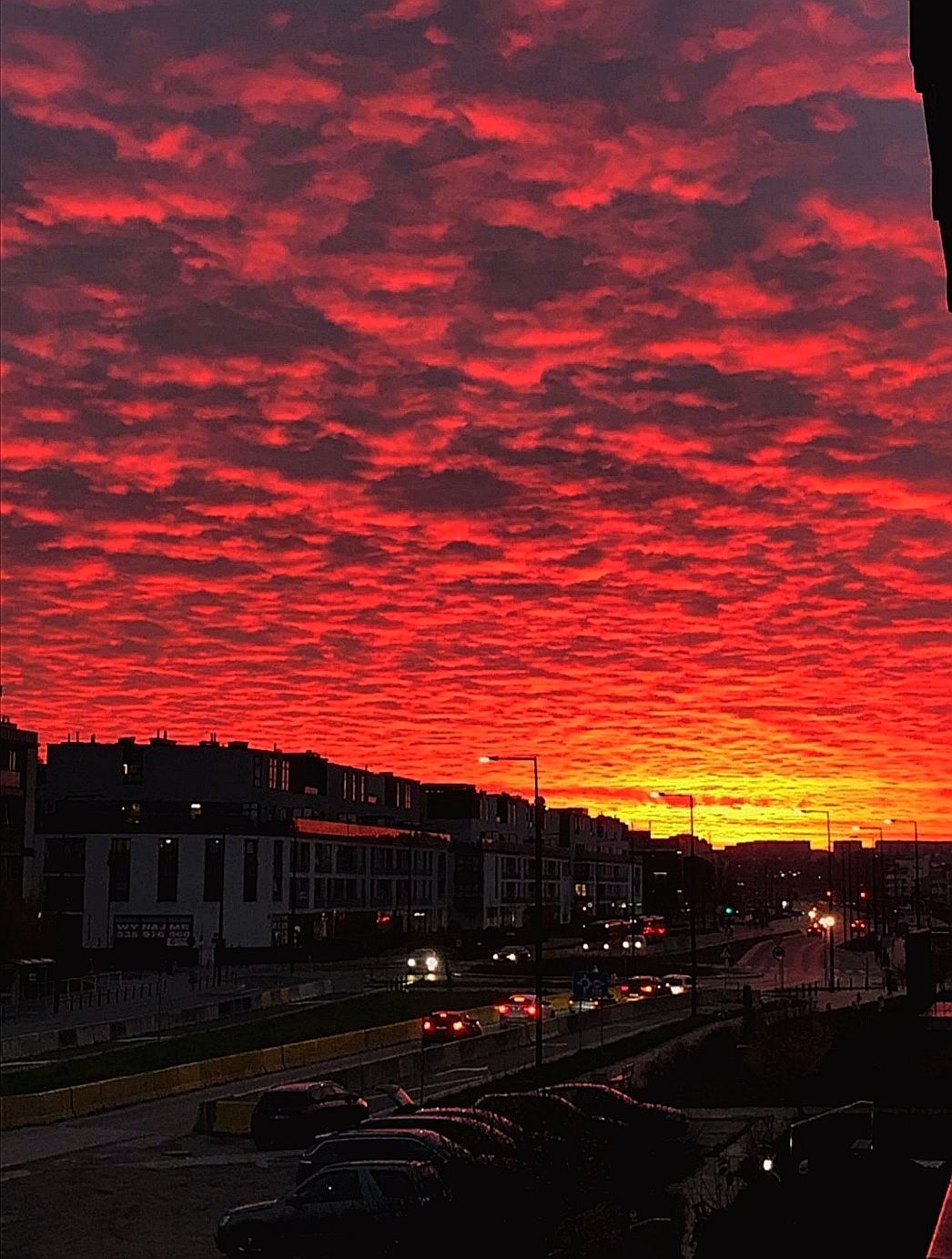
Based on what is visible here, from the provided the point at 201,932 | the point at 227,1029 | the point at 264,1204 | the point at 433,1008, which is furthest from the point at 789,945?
the point at 264,1204

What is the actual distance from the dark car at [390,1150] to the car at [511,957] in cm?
8392

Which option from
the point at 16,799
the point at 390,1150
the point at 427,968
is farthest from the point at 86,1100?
the point at 16,799

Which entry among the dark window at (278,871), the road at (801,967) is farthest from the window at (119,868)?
the road at (801,967)

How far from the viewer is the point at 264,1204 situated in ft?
85.4

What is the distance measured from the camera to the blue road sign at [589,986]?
37562 mm

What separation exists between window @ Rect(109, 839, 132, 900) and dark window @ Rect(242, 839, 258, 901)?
9.42 metres

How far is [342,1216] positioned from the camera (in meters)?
25.4

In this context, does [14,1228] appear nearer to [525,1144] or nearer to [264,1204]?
[264,1204]

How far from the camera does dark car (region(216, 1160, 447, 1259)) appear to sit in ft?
82.9

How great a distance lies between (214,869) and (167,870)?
380cm

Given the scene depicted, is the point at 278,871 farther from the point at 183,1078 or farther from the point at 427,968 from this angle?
the point at 183,1078

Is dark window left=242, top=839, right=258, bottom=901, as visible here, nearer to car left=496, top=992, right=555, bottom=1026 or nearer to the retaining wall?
the retaining wall

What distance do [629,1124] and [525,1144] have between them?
496cm

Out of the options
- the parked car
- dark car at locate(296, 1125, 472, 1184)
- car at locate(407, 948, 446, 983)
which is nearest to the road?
the parked car
